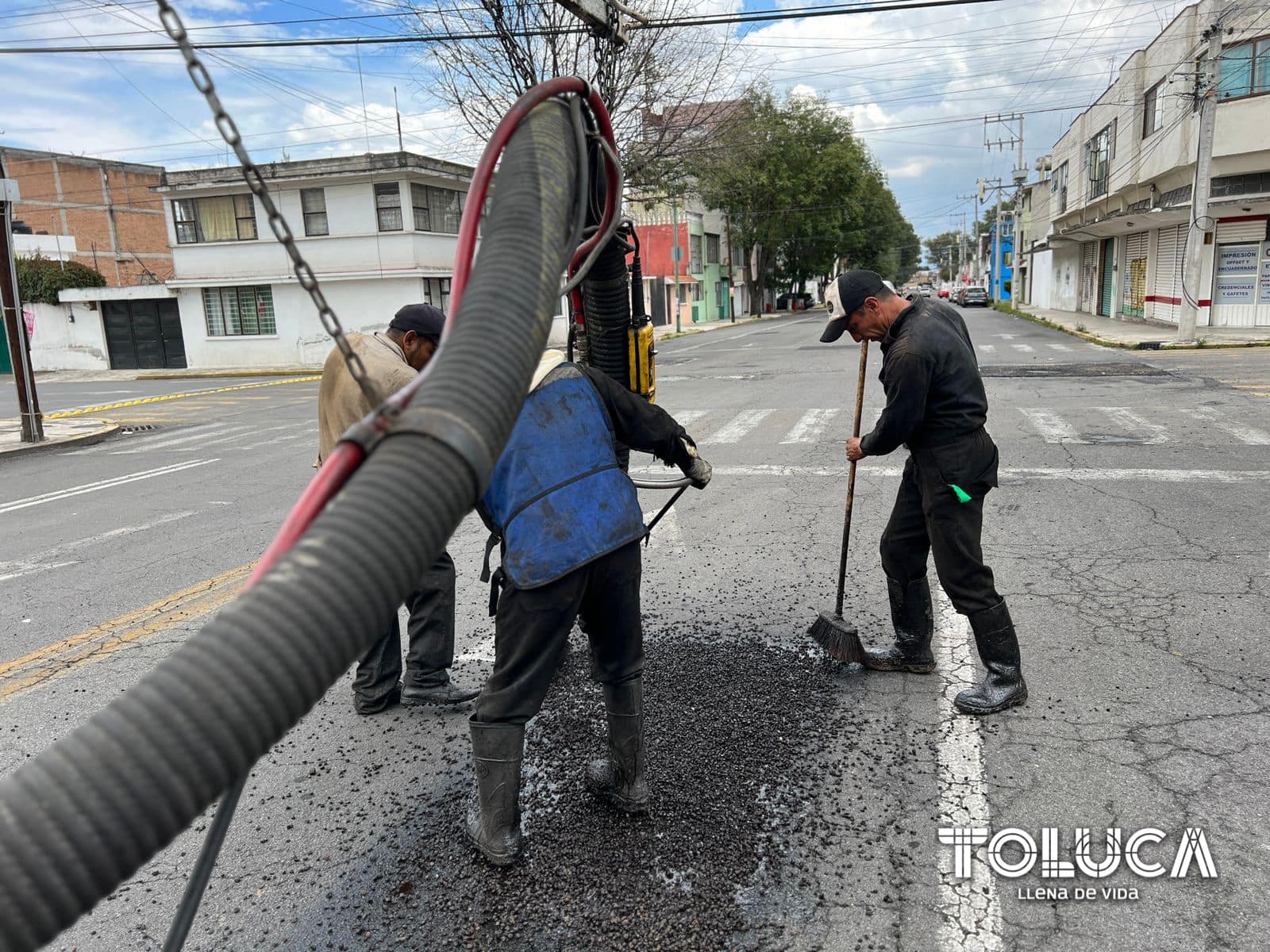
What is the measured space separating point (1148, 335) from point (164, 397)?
2649 centimetres

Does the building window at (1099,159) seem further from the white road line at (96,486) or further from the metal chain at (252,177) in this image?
the metal chain at (252,177)

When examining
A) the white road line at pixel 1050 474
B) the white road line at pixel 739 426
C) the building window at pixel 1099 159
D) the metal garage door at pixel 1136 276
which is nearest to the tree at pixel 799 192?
the building window at pixel 1099 159

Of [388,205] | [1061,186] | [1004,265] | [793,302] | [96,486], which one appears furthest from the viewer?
[1004,265]

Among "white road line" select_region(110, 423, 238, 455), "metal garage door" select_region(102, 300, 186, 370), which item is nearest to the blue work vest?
"white road line" select_region(110, 423, 238, 455)

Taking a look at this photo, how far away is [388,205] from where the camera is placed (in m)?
29.3

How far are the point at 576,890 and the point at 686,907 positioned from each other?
373 mm

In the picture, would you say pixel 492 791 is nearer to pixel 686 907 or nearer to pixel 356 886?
pixel 356 886

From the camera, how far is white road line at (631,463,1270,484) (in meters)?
8.23

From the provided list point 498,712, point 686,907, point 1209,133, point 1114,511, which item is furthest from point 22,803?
point 1209,133

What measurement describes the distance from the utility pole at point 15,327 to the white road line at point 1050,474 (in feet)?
35.0

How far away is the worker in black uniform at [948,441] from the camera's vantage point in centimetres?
407

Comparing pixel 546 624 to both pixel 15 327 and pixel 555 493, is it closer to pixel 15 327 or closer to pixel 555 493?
pixel 555 493

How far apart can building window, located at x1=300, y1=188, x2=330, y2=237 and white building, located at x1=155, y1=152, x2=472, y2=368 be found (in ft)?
0.09

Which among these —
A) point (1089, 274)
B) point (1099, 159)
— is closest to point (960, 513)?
point (1099, 159)
